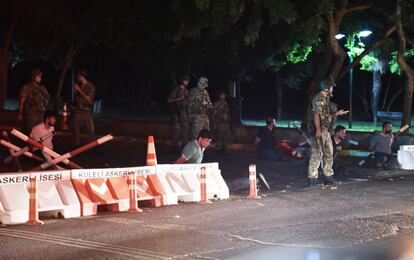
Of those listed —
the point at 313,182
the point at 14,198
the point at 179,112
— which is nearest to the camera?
the point at 14,198

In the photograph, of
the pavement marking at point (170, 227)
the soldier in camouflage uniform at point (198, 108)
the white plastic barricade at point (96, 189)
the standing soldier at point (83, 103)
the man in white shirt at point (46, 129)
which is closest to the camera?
the pavement marking at point (170, 227)

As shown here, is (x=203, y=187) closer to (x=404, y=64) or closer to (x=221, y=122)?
(x=221, y=122)

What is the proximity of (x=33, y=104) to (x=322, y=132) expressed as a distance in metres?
6.01

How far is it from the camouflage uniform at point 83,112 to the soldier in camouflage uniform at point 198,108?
7.56ft

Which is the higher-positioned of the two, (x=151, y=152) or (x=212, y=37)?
(x=212, y=37)

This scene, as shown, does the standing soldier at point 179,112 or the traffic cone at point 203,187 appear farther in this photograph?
the standing soldier at point 179,112

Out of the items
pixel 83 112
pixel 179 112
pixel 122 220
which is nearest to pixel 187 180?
pixel 122 220

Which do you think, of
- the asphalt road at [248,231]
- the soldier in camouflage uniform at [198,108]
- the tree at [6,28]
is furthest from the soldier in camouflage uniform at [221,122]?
the tree at [6,28]

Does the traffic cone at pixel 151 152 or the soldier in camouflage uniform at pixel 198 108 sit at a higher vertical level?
the soldier in camouflage uniform at pixel 198 108

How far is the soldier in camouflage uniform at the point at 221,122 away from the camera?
19.7 metres

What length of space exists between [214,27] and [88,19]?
6.86 meters

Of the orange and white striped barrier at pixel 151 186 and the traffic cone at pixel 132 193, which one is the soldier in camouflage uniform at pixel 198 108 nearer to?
the orange and white striped barrier at pixel 151 186

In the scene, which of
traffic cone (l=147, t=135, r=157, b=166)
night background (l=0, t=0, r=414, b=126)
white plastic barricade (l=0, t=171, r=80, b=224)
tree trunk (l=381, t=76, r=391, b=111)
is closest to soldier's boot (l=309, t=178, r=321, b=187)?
traffic cone (l=147, t=135, r=157, b=166)

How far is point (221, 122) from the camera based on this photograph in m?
19.7
